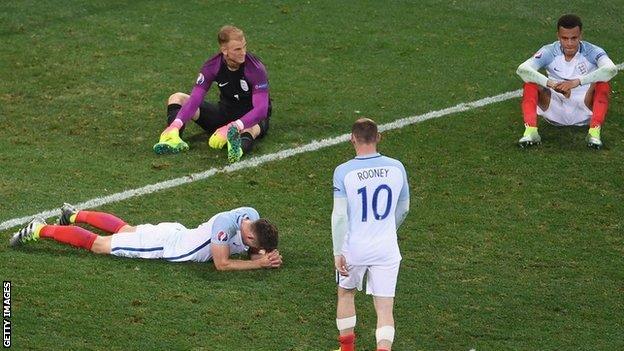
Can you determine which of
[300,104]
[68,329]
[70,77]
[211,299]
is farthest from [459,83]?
[68,329]

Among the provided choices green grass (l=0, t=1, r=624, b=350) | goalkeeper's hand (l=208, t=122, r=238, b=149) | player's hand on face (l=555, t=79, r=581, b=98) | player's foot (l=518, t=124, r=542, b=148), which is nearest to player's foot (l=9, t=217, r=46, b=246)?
green grass (l=0, t=1, r=624, b=350)

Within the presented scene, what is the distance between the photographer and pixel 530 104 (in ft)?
46.2

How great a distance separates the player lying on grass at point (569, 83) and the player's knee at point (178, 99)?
3.46 metres

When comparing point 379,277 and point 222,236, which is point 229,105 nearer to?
point 222,236

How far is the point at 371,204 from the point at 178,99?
538cm

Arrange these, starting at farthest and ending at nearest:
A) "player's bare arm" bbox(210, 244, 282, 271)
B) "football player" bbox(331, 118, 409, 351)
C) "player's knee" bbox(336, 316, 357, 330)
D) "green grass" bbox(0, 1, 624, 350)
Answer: "player's bare arm" bbox(210, 244, 282, 271)
"green grass" bbox(0, 1, 624, 350)
"player's knee" bbox(336, 316, 357, 330)
"football player" bbox(331, 118, 409, 351)

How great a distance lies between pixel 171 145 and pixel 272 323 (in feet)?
12.9

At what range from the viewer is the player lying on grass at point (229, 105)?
45.3 feet

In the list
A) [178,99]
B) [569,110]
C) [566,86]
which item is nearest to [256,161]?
[178,99]

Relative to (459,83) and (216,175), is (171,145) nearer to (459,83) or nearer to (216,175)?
(216,175)

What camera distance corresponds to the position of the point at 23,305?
10523mm

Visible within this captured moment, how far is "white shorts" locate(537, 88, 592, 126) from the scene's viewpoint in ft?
47.0

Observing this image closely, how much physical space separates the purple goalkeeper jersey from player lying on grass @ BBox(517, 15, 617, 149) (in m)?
2.62

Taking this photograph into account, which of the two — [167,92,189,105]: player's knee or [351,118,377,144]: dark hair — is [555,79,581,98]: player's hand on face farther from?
[351,118,377,144]: dark hair
